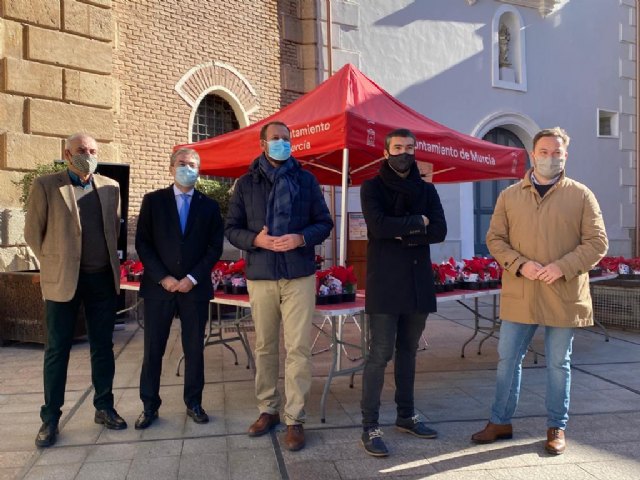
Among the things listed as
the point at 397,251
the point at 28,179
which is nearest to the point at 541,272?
the point at 397,251

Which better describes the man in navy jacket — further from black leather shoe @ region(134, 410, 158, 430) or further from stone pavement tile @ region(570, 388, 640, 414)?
stone pavement tile @ region(570, 388, 640, 414)

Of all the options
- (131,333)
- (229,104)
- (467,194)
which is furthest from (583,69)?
(131,333)

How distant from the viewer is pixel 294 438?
372cm

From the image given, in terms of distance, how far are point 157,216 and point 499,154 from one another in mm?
4074

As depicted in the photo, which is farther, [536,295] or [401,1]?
[401,1]

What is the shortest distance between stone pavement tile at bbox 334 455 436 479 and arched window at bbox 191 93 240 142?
8.00m

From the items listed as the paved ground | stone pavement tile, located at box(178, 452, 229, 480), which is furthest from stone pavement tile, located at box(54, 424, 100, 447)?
stone pavement tile, located at box(178, 452, 229, 480)

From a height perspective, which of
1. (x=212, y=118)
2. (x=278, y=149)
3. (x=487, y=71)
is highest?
(x=487, y=71)

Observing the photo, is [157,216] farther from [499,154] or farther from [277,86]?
[277,86]

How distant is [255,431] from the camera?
155 inches

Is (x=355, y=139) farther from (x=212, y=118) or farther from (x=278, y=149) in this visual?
(x=212, y=118)

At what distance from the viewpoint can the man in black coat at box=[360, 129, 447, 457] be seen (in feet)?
11.9

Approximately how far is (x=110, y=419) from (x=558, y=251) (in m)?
3.08

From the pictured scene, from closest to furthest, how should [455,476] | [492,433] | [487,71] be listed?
[455,476]
[492,433]
[487,71]
